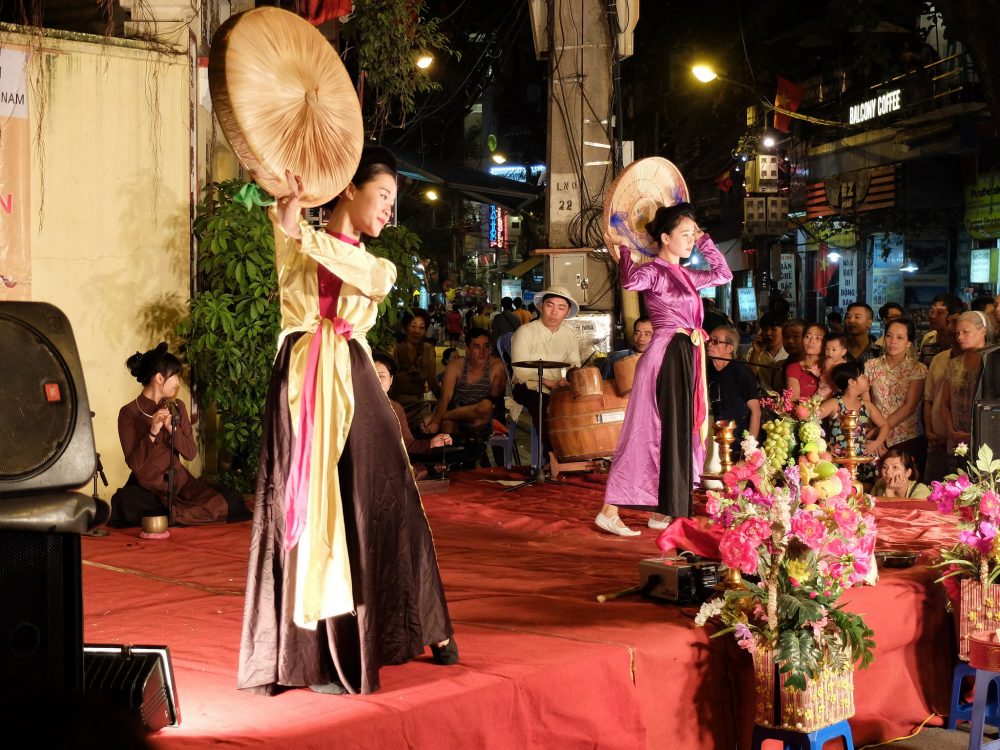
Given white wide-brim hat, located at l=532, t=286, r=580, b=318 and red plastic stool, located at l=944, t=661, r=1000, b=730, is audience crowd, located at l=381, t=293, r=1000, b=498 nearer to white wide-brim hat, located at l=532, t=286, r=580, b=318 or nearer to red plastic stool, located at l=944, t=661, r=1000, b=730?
white wide-brim hat, located at l=532, t=286, r=580, b=318

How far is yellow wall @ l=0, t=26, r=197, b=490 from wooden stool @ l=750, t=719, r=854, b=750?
4351mm

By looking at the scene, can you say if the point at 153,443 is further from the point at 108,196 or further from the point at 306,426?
the point at 306,426

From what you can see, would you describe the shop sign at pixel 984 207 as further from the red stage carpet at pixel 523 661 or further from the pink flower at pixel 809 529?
the pink flower at pixel 809 529

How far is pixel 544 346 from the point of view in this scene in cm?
785

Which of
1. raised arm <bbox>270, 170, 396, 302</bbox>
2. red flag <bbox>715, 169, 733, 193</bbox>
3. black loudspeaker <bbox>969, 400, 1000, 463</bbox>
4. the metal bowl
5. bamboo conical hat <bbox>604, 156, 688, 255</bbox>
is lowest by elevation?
the metal bowl

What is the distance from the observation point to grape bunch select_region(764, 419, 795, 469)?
3.64 m

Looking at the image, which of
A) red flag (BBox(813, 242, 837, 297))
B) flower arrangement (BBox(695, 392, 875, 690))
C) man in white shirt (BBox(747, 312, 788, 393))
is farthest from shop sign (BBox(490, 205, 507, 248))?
flower arrangement (BBox(695, 392, 875, 690))

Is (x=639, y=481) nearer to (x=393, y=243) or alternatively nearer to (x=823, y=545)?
(x=823, y=545)

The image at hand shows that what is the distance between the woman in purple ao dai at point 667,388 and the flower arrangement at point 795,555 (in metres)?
1.85

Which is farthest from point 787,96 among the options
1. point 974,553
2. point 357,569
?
point 357,569

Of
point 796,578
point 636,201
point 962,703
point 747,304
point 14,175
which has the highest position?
point 14,175

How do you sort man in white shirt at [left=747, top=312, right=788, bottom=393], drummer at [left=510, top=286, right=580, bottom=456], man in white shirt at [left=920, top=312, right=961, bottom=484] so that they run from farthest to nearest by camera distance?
1. man in white shirt at [left=747, top=312, right=788, bottom=393]
2. drummer at [left=510, top=286, right=580, bottom=456]
3. man in white shirt at [left=920, top=312, right=961, bottom=484]

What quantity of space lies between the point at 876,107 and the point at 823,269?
3414 mm


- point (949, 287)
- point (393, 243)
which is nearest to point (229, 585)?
point (393, 243)
